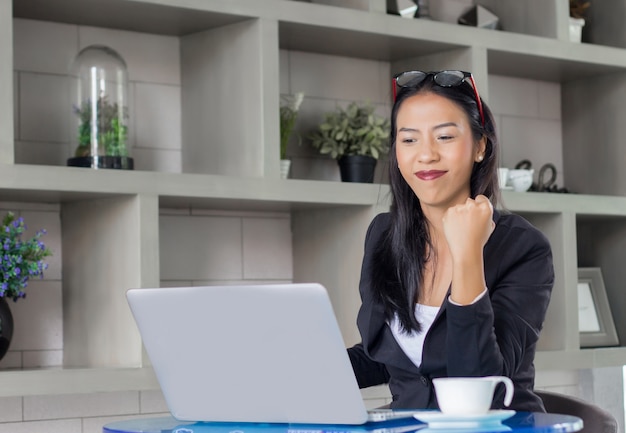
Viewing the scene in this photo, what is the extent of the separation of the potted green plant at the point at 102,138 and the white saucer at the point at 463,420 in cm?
159

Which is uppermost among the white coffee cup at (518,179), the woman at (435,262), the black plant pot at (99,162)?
the black plant pot at (99,162)

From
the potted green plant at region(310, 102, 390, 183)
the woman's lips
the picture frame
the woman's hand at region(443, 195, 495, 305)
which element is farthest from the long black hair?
the picture frame

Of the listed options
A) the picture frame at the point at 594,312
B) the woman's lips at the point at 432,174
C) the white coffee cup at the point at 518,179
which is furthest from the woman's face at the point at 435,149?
the picture frame at the point at 594,312

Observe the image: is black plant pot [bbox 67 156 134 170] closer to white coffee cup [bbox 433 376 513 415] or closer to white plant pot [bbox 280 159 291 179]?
white plant pot [bbox 280 159 291 179]

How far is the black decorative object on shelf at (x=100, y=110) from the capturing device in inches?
114

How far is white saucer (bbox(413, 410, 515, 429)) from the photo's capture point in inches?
58.4

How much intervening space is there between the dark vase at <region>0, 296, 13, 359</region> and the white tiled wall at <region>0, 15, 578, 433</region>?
0.24 m

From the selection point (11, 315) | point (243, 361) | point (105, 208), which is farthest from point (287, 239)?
point (243, 361)

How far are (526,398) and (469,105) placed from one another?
0.58 meters

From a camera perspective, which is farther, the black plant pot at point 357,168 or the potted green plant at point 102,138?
the black plant pot at point 357,168

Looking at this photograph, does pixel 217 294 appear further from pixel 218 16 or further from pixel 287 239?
pixel 287 239

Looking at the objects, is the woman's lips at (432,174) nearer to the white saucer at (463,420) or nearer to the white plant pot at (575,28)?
the white saucer at (463,420)

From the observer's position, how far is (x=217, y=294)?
158cm

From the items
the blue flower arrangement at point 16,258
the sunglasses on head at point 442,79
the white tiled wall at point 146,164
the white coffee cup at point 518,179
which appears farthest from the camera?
the white coffee cup at point 518,179
